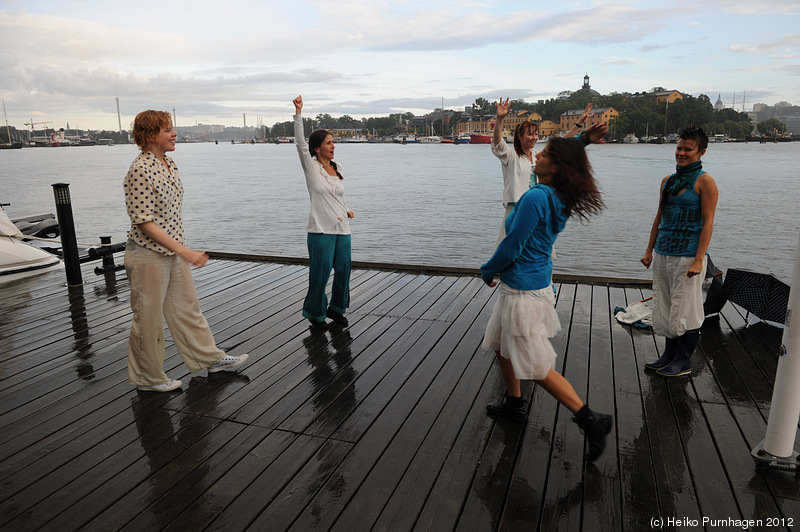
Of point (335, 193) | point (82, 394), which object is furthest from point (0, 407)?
point (335, 193)

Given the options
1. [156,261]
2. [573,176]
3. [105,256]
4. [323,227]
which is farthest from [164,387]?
[105,256]

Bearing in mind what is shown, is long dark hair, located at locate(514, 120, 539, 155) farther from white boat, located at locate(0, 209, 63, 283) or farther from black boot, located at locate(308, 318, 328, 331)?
white boat, located at locate(0, 209, 63, 283)

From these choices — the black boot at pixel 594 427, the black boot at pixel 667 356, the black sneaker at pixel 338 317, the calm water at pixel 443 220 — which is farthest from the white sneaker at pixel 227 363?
the calm water at pixel 443 220

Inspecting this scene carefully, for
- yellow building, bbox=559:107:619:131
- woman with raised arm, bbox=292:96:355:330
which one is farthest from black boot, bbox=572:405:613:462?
yellow building, bbox=559:107:619:131

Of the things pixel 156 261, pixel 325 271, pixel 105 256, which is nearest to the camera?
pixel 156 261

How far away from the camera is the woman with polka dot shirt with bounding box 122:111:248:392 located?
2873 millimetres

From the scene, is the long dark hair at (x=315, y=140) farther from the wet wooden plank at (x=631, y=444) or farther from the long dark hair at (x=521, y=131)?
the wet wooden plank at (x=631, y=444)

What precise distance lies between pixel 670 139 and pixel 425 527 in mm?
91025

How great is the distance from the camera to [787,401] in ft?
7.16

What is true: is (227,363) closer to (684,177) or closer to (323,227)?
(323,227)

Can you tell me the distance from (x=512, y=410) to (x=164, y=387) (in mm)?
2035

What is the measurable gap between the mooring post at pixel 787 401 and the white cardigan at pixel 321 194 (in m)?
2.86

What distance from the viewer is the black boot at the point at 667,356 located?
332 cm

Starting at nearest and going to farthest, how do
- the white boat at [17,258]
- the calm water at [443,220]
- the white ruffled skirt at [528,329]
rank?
the white ruffled skirt at [528,329] < the white boat at [17,258] < the calm water at [443,220]
